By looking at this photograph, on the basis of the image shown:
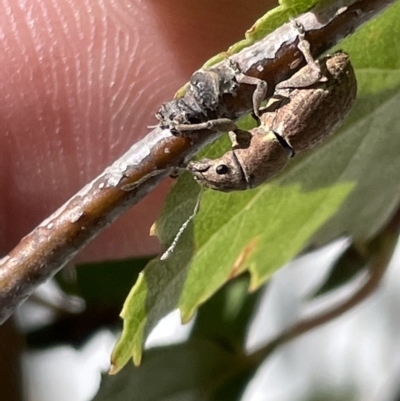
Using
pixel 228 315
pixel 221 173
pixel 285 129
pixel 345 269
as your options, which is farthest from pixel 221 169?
pixel 345 269

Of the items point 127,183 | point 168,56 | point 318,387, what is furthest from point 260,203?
point 318,387

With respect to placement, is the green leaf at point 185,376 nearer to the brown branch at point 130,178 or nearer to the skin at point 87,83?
the skin at point 87,83

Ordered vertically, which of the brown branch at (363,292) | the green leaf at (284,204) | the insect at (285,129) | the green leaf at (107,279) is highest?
the insect at (285,129)

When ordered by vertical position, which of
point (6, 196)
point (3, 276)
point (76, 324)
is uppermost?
point (3, 276)

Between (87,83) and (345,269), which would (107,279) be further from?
(345,269)

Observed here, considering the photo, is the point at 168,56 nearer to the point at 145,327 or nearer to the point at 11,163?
the point at 11,163

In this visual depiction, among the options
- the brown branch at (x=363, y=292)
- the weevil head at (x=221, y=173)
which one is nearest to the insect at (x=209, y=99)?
the weevil head at (x=221, y=173)

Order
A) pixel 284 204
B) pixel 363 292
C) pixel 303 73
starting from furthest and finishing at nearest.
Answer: pixel 363 292
pixel 284 204
pixel 303 73
